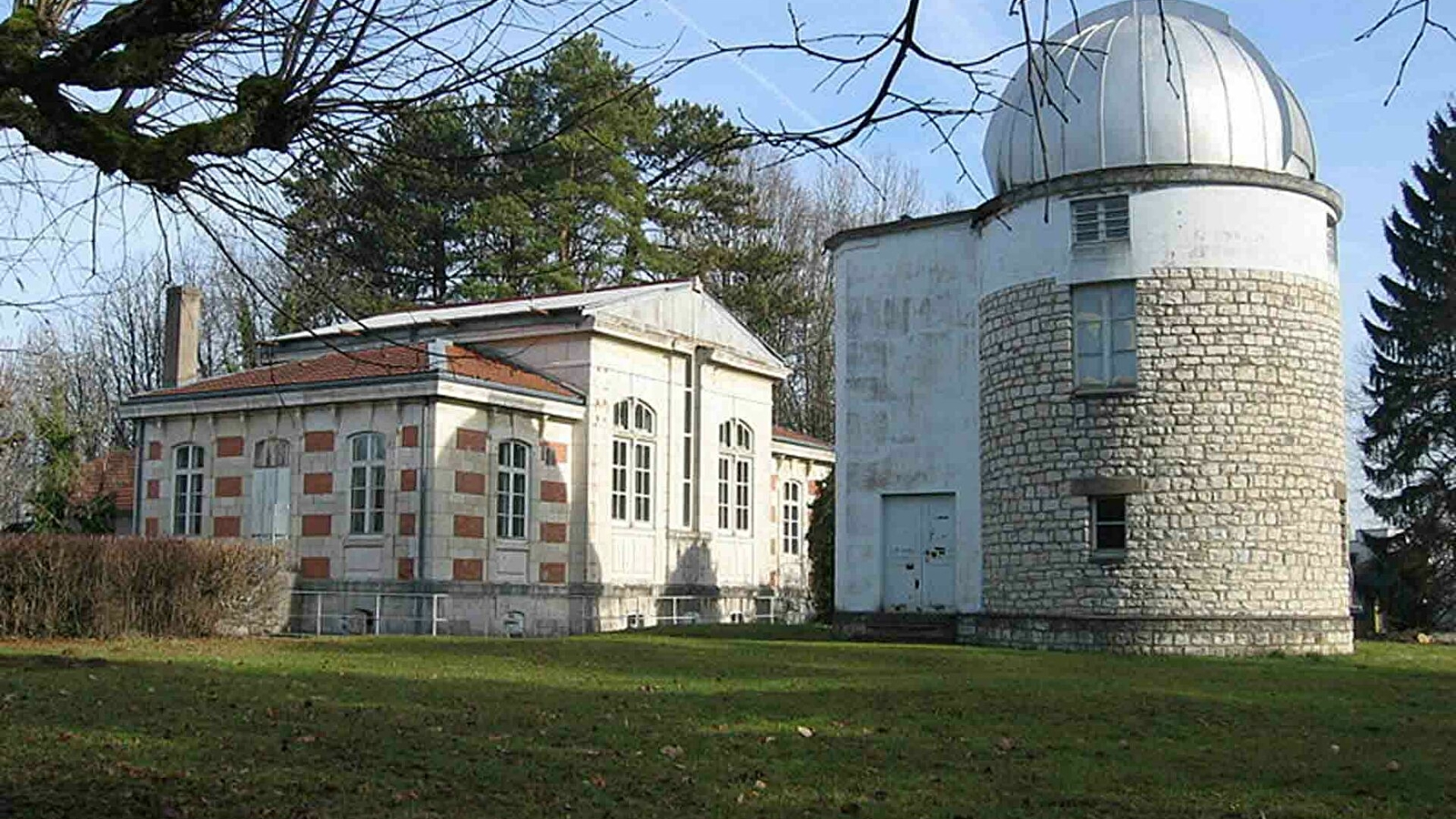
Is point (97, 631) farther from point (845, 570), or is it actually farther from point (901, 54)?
point (901, 54)

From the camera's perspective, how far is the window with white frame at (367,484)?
27.8m

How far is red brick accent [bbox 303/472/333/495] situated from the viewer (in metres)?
28.3

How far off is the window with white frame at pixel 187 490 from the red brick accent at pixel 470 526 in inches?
233

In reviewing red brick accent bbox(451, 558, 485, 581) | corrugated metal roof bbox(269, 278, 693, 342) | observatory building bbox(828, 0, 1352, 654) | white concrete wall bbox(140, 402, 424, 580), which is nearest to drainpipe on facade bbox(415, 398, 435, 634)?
white concrete wall bbox(140, 402, 424, 580)

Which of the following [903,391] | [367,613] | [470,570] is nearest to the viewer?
[903,391]

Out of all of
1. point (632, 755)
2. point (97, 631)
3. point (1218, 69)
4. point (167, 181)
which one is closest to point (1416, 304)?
point (1218, 69)

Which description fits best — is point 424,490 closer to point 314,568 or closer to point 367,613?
point 367,613

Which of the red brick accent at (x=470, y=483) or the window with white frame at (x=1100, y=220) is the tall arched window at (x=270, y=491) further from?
the window with white frame at (x=1100, y=220)

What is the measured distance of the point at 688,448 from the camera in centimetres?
3419

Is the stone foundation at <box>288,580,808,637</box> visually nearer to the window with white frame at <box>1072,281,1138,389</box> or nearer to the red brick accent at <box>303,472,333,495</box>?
the red brick accent at <box>303,472,333,495</box>

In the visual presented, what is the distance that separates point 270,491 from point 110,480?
11338 mm

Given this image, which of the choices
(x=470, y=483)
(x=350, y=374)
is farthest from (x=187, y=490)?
(x=470, y=483)

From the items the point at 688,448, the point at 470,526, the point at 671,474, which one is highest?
the point at 688,448

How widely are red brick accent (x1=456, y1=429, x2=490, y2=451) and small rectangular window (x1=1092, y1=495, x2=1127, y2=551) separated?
38.0 ft
